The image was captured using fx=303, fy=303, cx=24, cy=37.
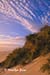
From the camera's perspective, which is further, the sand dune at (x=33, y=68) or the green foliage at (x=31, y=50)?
the green foliage at (x=31, y=50)

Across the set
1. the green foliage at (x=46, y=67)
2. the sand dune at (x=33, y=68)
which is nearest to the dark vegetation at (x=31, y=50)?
the sand dune at (x=33, y=68)

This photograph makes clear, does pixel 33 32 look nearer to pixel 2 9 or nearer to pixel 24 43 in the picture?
pixel 24 43

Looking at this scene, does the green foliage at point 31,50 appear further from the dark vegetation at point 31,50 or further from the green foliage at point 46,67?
the green foliage at point 46,67

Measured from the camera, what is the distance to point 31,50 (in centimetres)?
605

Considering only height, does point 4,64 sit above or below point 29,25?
below

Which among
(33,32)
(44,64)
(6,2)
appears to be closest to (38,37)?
(33,32)

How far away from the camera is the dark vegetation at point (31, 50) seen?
5926 millimetres

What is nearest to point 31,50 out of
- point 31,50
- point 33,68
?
point 31,50

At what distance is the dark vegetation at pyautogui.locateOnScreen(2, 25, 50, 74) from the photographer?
593 centimetres

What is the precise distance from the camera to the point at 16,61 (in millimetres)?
6008

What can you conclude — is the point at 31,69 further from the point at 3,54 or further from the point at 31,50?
the point at 3,54

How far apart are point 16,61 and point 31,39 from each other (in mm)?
555

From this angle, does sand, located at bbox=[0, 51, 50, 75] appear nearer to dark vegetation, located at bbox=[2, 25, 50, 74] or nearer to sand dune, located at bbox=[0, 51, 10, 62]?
dark vegetation, located at bbox=[2, 25, 50, 74]

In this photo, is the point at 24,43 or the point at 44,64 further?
the point at 24,43
